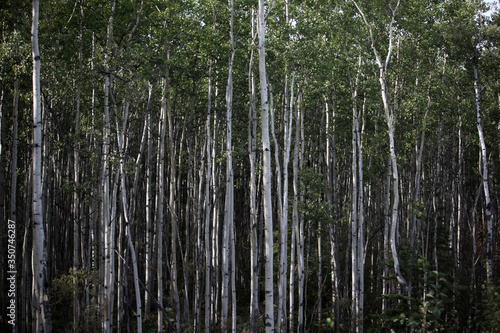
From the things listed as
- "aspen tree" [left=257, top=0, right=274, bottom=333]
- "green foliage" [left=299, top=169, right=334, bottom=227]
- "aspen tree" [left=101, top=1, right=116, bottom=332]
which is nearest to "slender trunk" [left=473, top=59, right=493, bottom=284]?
"green foliage" [left=299, top=169, right=334, bottom=227]

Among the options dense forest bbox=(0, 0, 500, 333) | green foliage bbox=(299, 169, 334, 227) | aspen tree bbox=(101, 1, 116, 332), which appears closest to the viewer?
aspen tree bbox=(101, 1, 116, 332)

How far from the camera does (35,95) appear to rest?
775 centimetres

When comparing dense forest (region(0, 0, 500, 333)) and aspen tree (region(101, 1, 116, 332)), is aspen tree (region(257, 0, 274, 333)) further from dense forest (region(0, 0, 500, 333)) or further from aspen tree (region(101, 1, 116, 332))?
aspen tree (region(101, 1, 116, 332))

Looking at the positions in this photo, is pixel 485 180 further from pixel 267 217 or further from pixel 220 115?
pixel 267 217

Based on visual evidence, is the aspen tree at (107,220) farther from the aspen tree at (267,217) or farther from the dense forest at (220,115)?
the aspen tree at (267,217)

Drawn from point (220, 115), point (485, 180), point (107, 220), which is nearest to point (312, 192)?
point (220, 115)

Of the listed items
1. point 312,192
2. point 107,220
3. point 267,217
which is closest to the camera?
point 267,217

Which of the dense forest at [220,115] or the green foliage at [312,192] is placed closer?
the dense forest at [220,115]

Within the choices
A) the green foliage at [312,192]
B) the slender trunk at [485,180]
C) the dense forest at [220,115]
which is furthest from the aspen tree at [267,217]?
the slender trunk at [485,180]

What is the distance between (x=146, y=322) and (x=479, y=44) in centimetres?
1642

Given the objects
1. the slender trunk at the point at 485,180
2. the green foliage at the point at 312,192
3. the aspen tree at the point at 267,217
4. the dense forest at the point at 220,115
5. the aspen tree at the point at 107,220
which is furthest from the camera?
the green foliage at the point at 312,192

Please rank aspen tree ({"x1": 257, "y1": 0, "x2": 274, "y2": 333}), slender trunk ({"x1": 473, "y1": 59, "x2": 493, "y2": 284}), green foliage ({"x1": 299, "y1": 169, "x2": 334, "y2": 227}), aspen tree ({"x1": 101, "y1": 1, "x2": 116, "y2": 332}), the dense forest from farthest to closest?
green foliage ({"x1": 299, "y1": 169, "x2": 334, "y2": 227}) → slender trunk ({"x1": 473, "y1": 59, "x2": 493, "y2": 284}) → the dense forest → aspen tree ({"x1": 101, "y1": 1, "x2": 116, "y2": 332}) → aspen tree ({"x1": 257, "y1": 0, "x2": 274, "y2": 333})

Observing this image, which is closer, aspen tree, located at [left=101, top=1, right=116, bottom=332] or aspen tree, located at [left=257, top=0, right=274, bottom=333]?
aspen tree, located at [left=257, top=0, right=274, bottom=333]

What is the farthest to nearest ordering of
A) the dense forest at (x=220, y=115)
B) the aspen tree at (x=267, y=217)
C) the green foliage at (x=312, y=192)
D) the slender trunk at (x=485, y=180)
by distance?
the green foliage at (x=312, y=192), the slender trunk at (x=485, y=180), the dense forest at (x=220, y=115), the aspen tree at (x=267, y=217)
